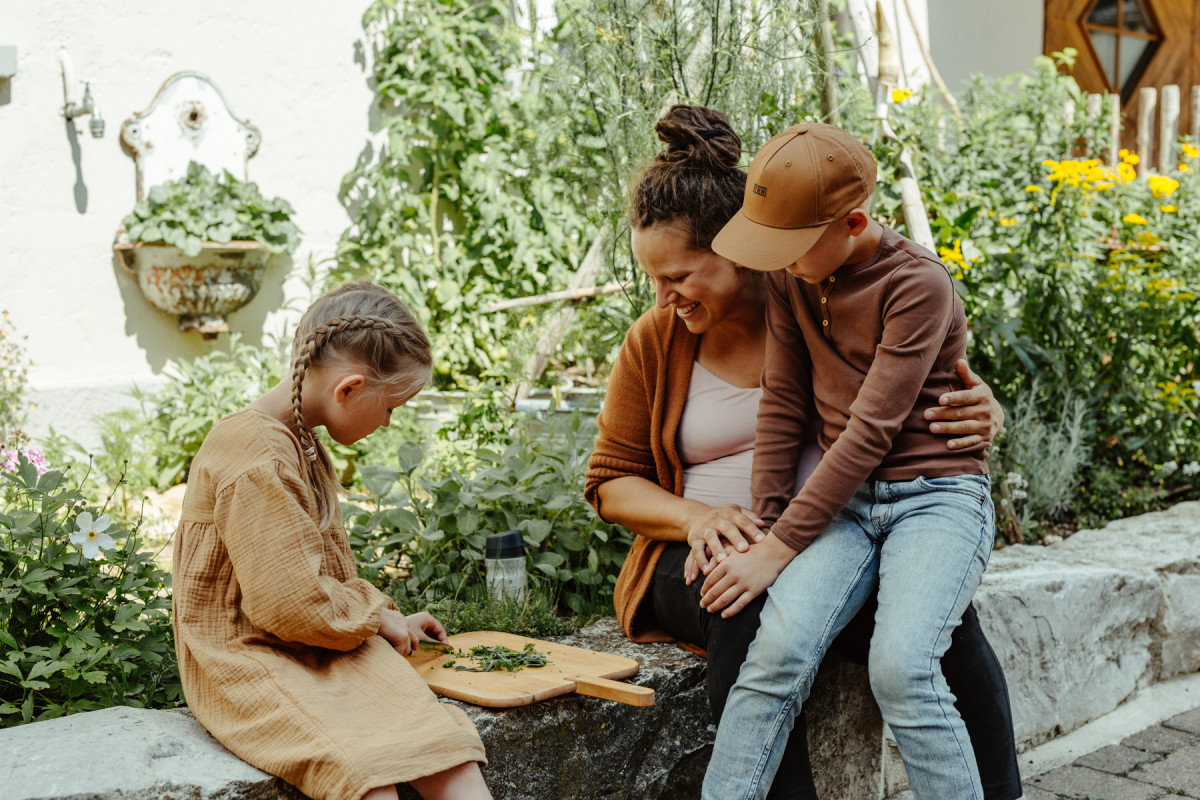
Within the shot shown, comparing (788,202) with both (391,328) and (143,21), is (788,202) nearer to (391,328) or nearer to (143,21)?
(391,328)

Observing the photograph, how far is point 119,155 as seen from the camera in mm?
4758

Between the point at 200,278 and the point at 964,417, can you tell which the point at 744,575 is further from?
the point at 200,278

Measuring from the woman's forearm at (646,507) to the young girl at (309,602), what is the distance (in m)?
0.57

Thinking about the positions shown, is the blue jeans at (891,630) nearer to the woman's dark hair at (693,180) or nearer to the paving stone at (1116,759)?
the woman's dark hair at (693,180)

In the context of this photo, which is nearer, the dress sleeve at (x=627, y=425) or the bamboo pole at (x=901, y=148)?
the dress sleeve at (x=627, y=425)

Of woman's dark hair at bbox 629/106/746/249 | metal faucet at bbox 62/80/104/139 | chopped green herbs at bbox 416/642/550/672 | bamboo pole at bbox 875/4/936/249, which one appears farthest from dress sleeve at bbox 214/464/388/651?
metal faucet at bbox 62/80/104/139

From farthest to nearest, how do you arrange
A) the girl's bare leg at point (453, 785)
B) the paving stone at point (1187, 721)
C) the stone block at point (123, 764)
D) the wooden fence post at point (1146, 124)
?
the wooden fence post at point (1146, 124) < the paving stone at point (1187, 721) < the girl's bare leg at point (453, 785) < the stone block at point (123, 764)

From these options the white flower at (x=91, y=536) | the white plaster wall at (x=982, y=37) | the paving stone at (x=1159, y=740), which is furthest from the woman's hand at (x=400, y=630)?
the white plaster wall at (x=982, y=37)

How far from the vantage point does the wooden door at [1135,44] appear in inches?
305

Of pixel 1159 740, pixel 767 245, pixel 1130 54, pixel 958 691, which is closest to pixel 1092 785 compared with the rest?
pixel 1159 740

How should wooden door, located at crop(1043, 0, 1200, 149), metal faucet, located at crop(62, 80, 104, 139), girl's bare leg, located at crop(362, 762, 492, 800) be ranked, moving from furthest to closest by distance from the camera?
wooden door, located at crop(1043, 0, 1200, 149) < metal faucet, located at crop(62, 80, 104, 139) < girl's bare leg, located at crop(362, 762, 492, 800)

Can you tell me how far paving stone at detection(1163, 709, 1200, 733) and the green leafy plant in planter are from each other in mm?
4024

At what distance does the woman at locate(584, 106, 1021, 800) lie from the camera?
1.87 meters

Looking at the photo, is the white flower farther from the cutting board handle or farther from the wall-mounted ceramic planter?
the wall-mounted ceramic planter
